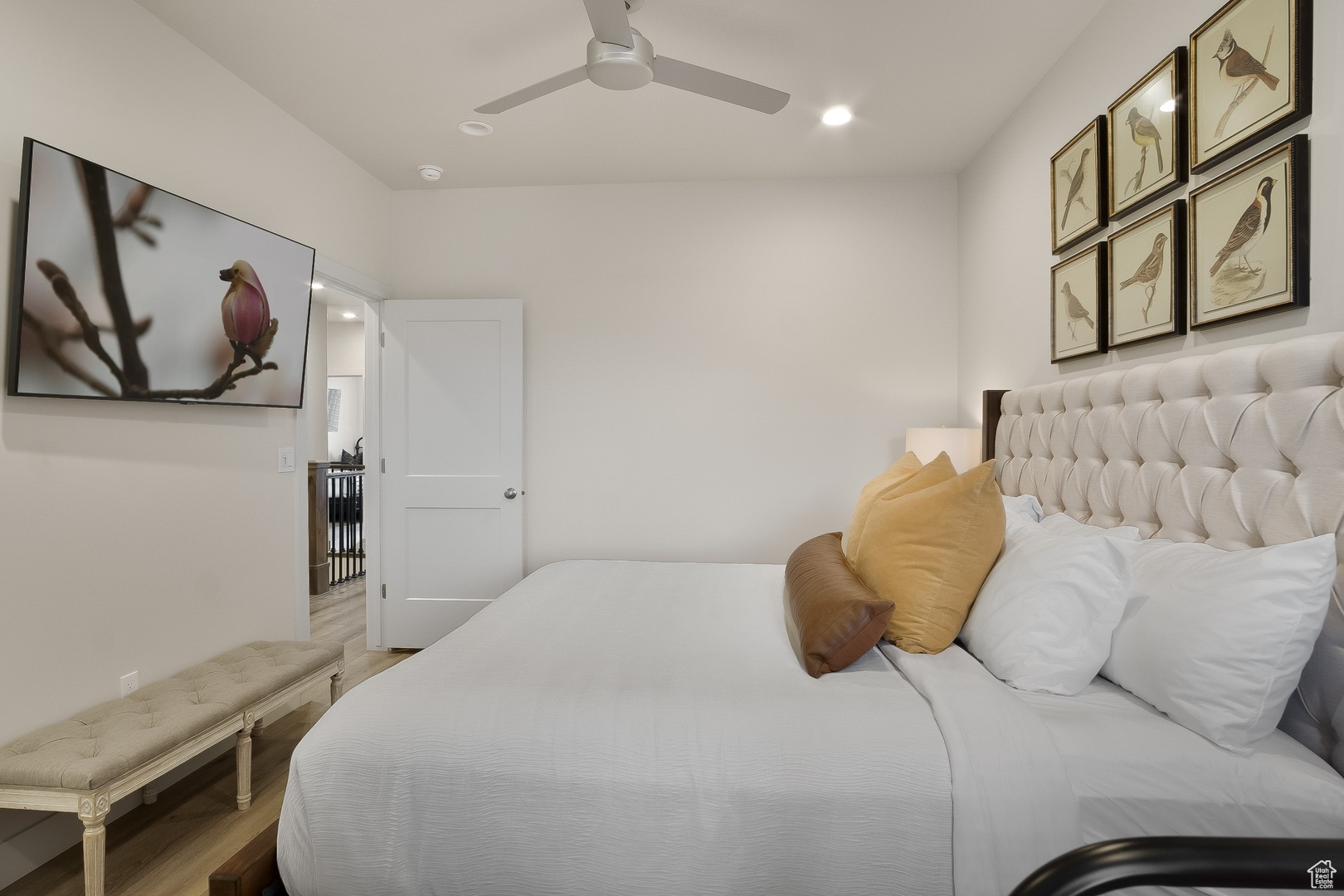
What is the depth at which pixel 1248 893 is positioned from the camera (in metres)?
1.27

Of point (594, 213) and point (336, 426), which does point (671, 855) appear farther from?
point (336, 426)

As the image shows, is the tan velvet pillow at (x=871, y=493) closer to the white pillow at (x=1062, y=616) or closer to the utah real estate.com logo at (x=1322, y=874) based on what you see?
the white pillow at (x=1062, y=616)

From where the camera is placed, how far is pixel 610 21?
6.25 ft

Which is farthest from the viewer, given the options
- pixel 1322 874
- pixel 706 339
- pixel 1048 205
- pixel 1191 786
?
pixel 706 339

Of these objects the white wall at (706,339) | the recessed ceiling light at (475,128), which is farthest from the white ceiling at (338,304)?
the recessed ceiling light at (475,128)

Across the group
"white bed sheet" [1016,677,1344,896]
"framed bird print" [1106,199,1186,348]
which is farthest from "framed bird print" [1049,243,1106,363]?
"white bed sheet" [1016,677,1344,896]

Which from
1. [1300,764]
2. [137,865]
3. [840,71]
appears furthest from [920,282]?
[137,865]

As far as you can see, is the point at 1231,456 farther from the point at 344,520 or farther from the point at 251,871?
the point at 344,520

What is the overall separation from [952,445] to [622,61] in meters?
2.24

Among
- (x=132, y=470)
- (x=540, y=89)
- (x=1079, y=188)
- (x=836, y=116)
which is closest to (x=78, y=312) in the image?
(x=132, y=470)

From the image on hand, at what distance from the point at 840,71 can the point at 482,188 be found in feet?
7.40

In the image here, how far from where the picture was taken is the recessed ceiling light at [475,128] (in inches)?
124

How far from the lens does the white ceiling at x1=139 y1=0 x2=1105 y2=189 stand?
91.7 inches

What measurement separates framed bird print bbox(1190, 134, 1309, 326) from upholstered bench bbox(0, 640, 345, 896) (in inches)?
123
